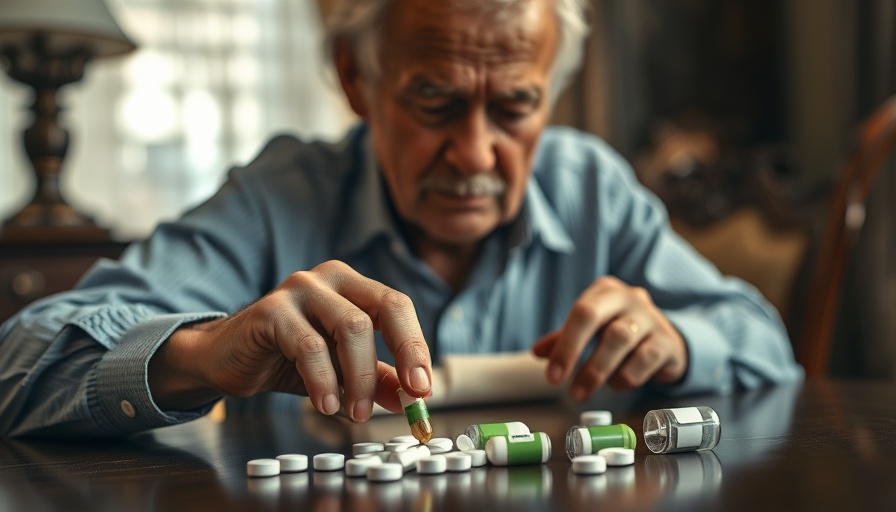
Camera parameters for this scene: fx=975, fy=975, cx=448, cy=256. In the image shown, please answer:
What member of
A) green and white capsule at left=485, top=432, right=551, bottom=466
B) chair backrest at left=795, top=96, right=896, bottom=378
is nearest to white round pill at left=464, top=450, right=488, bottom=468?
green and white capsule at left=485, top=432, right=551, bottom=466

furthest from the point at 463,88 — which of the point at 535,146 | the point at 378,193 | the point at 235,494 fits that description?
the point at 235,494

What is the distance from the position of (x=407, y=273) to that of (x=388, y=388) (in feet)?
2.45

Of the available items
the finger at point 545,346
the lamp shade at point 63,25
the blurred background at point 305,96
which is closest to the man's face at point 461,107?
the finger at point 545,346

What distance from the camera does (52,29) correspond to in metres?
2.26

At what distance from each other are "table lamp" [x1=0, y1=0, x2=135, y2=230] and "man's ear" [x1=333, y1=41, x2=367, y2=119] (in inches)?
31.6

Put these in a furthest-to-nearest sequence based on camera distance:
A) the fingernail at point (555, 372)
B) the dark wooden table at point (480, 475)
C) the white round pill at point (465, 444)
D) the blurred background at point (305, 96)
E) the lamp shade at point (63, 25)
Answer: the blurred background at point (305, 96)
the lamp shade at point (63, 25)
the fingernail at point (555, 372)
the white round pill at point (465, 444)
the dark wooden table at point (480, 475)

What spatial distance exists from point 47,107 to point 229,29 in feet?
5.99

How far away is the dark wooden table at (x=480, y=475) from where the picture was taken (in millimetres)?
731

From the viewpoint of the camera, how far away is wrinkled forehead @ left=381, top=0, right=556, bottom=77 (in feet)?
5.08

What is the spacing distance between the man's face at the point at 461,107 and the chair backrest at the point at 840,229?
0.69m

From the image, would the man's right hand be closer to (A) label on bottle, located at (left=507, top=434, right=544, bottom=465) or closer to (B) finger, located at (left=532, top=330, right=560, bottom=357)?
(A) label on bottle, located at (left=507, top=434, right=544, bottom=465)

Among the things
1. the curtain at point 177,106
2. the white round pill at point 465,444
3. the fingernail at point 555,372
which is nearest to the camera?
the white round pill at point 465,444

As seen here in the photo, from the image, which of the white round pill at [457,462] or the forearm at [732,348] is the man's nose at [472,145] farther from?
the white round pill at [457,462]

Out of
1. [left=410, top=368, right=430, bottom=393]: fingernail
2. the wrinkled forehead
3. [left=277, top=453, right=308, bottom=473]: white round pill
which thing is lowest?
[left=277, top=453, right=308, bottom=473]: white round pill
